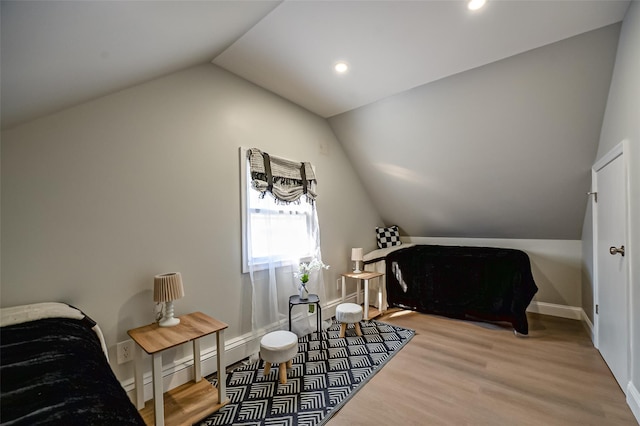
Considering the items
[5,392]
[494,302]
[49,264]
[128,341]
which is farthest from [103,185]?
[494,302]

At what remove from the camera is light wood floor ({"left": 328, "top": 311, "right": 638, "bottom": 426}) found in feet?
5.67

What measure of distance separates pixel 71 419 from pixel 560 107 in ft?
11.5

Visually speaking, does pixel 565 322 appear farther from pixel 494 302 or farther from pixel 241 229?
pixel 241 229

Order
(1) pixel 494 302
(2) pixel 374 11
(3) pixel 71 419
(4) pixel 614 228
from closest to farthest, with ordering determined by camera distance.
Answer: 1. (3) pixel 71 419
2. (2) pixel 374 11
3. (4) pixel 614 228
4. (1) pixel 494 302

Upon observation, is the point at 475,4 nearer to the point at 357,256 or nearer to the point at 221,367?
the point at 357,256

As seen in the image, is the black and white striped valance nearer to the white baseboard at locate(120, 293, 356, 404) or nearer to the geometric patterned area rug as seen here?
the white baseboard at locate(120, 293, 356, 404)

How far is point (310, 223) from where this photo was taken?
3.18 metres

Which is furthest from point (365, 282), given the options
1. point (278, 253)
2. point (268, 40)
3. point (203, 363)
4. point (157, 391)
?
point (268, 40)

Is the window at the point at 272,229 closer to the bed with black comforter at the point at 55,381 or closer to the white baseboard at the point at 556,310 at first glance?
the bed with black comforter at the point at 55,381

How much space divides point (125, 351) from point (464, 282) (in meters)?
3.39

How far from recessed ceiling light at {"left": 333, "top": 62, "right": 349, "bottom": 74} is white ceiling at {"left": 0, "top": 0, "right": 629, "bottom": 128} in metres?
0.07

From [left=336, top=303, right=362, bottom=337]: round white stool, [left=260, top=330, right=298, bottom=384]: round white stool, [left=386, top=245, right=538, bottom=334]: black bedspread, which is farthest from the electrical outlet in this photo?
[left=386, top=245, right=538, bottom=334]: black bedspread

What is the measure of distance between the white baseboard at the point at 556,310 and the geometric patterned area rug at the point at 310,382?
6.51 ft

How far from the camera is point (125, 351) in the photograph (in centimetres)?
180
